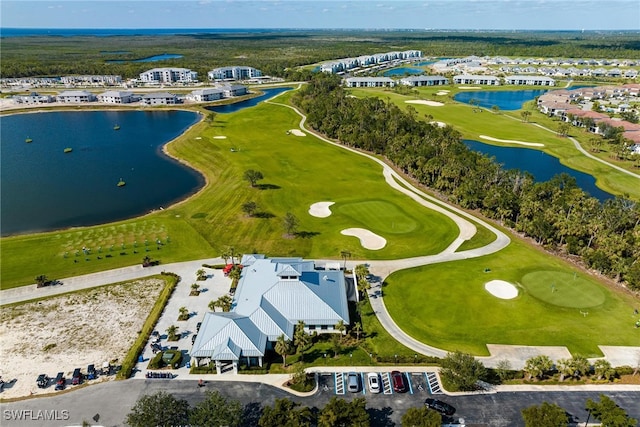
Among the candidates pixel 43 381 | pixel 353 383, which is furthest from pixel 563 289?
pixel 43 381

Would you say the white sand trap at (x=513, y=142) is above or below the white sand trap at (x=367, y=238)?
above

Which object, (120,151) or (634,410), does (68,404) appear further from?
(120,151)

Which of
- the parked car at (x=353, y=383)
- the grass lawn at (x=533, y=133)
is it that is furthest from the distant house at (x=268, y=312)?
the grass lawn at (x=533, y=133)

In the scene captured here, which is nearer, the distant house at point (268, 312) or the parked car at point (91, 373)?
the parked car at point (91, 373)

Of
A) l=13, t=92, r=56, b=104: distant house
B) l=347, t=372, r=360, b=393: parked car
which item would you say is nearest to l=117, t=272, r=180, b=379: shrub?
l=347, t=372, r=360, b=393: parked car

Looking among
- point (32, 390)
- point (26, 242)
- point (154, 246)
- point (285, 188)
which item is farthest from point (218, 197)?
point (32, 390)

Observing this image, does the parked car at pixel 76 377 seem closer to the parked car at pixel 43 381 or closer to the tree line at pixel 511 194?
the parked car at pixel 43 381
